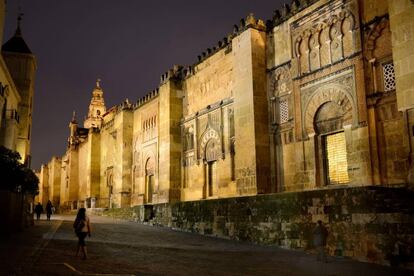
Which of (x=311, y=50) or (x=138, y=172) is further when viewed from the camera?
(x=138, y=172)

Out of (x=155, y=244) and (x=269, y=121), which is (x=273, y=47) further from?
(x=155, y=244)

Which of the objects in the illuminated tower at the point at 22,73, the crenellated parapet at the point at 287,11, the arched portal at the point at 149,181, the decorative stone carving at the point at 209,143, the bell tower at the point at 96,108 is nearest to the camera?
the crenellated parapet at the point at 287,11

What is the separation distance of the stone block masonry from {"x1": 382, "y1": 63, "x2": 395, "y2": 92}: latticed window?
11.8 ft

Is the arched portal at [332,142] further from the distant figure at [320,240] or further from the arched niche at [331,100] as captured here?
the distant figure at [320,240]

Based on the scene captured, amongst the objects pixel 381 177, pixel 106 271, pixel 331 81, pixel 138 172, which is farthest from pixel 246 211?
pixel 138 172

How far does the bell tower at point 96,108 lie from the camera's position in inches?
2162

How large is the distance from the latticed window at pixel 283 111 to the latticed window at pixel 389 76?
360 centimetres

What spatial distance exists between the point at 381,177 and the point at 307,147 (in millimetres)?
2674

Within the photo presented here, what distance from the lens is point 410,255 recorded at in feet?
23.3

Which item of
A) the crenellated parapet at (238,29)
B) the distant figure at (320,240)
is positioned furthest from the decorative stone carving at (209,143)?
the distant figure at (320,240)

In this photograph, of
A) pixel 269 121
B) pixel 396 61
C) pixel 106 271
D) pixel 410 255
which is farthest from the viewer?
pixel 269 121

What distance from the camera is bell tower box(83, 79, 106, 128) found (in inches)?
2162

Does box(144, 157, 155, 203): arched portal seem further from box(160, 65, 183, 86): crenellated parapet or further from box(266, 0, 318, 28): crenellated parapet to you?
box(266, 0, 318, 28): crenellated parapet

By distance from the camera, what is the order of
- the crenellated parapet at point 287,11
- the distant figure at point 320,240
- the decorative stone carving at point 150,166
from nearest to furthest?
the distant figure at point 320,240
the crenellated parapet at point 287,11
the decorative stone carving at point 150,166
